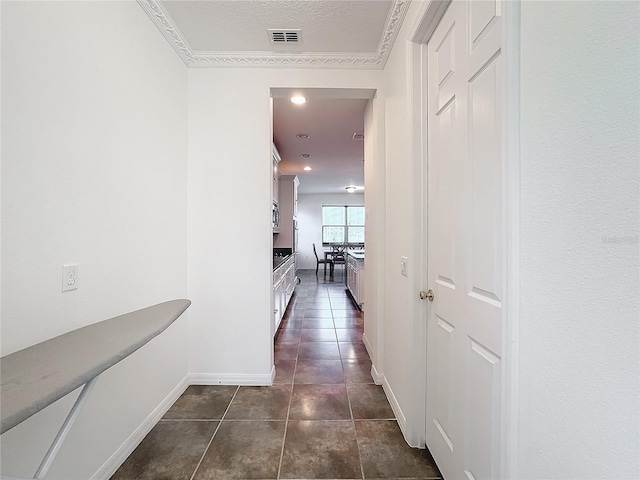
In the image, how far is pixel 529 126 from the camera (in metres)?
0.75

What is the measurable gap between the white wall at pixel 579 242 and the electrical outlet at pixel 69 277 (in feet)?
5.69

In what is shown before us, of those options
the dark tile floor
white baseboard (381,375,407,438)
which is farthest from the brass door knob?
the dark tile floor

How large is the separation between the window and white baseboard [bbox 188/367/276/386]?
7.84 metres

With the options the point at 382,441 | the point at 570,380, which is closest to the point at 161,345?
the point at 382,441

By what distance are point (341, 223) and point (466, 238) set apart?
9.04m

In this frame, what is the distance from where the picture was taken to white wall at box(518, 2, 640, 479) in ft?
1.67

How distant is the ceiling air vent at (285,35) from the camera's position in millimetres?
1972

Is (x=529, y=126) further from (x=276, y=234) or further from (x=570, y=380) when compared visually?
(x=276, y=234)

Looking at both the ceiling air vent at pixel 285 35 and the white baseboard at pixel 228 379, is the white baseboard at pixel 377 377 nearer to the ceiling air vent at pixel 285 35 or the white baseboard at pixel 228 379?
the white baseboard at pixel 228 379

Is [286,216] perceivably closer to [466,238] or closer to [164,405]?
[164,405]

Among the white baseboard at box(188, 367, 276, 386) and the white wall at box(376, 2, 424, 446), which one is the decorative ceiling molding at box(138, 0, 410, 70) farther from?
the white baseboard at box(188, 367, 276, 386)

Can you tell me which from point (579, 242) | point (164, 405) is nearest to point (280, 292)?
point (164, 405)

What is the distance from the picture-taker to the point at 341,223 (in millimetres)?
10156

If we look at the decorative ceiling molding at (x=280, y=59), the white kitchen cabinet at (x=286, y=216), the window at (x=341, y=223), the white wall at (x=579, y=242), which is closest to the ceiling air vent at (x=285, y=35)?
the decorative ceiling molding at (x=280, y=59)
